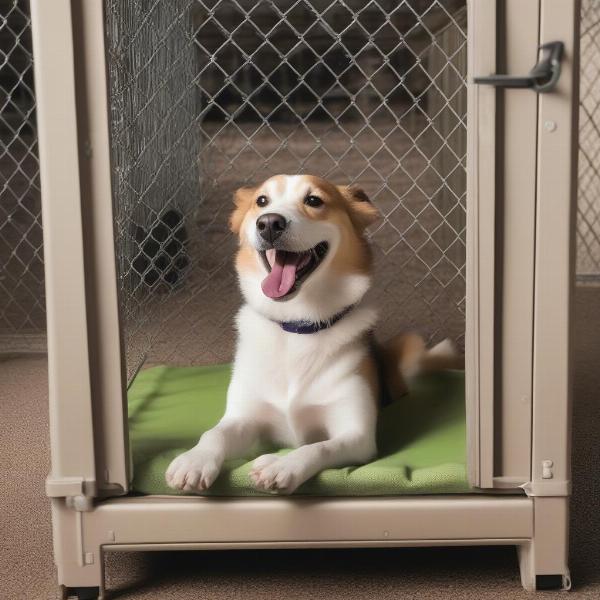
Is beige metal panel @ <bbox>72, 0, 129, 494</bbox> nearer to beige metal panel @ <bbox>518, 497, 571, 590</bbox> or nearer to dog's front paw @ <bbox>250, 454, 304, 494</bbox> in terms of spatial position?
dog's front paw @ <bbox>250, 454, 304, 494</bbox>

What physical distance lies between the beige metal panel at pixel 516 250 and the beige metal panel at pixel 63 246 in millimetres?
514

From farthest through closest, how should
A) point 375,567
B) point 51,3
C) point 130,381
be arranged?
point 130,381, point 375,567, point 51,3

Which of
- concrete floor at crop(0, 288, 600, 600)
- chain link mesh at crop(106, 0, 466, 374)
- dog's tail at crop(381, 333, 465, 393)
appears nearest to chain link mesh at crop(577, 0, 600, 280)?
chain link mesh at crop(106, 0, 466, 374)

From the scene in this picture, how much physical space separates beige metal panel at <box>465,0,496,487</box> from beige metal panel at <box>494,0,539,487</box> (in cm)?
2

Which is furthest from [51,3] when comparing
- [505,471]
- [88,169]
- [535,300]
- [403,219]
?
[403,219]

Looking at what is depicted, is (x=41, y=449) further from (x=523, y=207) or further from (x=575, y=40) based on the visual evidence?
(x=575, y=40)

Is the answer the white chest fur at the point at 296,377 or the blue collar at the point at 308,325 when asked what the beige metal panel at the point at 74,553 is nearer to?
the white chest fur at the point at 296,377

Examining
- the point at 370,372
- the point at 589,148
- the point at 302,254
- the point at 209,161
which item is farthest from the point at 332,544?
the point at 589,148

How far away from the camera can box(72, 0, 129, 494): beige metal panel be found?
1.07 m

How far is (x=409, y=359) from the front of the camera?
1670 mm

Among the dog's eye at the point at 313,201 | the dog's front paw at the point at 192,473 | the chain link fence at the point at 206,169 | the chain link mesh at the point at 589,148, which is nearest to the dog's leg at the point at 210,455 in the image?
the dog's front paw at the point at 192,473

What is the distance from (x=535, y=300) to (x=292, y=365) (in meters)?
0.40

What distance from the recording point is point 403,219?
409cm

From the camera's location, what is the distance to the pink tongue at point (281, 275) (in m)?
1.31
